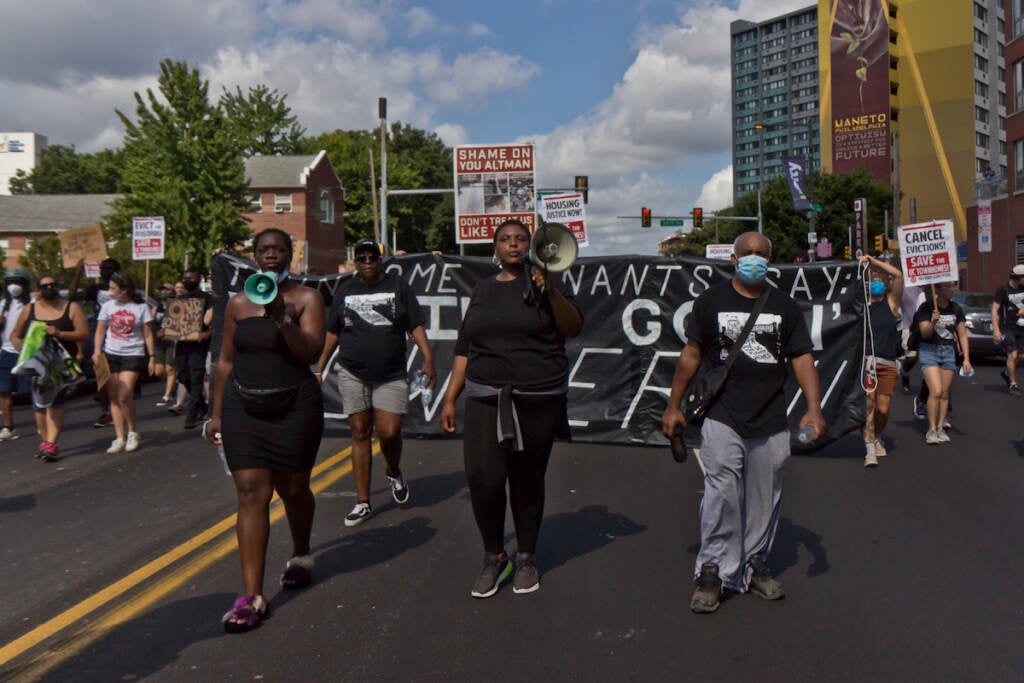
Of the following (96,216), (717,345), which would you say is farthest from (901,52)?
(717,345)

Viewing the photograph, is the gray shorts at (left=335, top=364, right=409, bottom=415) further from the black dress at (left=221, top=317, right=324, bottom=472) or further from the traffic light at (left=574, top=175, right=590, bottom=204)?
the traffic light at (left=574, top=175, right=590, bottom=204)

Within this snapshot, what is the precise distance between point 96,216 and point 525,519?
74.2 m

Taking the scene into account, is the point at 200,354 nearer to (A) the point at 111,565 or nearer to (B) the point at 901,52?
(A) the point at 111,565

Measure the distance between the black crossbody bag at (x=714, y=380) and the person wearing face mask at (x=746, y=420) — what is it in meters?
0.02

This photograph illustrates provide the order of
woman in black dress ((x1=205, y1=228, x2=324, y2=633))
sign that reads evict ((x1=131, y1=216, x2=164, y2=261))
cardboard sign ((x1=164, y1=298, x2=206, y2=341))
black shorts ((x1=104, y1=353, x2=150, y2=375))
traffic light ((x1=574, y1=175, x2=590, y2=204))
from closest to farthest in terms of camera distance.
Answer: woman in black dress ((x1=205, y1=228, x2=324, y2=633)) → black shorts ((x1=104, y1=353, x2=150, y2=375)) → cardboard sign ((x1=164, y1=298, x2=206, y2=341)) → sign that reads evict ((x1=131, y1=216, x2=164, y2=261)) → traffic light ((x1=574, y1=175, x2=590, y2=204))

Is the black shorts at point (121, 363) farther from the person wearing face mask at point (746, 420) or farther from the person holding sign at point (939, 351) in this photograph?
the person holding sign at point (939, 351)

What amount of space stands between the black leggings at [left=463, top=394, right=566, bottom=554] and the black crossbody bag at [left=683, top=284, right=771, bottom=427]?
679 millimetres

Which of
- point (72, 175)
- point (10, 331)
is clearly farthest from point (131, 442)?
point (72, 175)

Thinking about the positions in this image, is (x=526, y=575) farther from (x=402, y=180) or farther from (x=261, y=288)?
(x=402, y=180)

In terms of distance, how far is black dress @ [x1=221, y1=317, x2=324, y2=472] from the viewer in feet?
14.5

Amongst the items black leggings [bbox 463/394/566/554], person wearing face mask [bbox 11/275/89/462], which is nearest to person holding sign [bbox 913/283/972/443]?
black leggings [bbox 463/394/566/554]

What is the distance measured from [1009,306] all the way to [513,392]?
11.0 m

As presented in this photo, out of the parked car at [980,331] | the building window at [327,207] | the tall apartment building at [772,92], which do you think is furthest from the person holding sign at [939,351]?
the tall apartment building at [772,92]

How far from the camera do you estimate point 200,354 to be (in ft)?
38.1
